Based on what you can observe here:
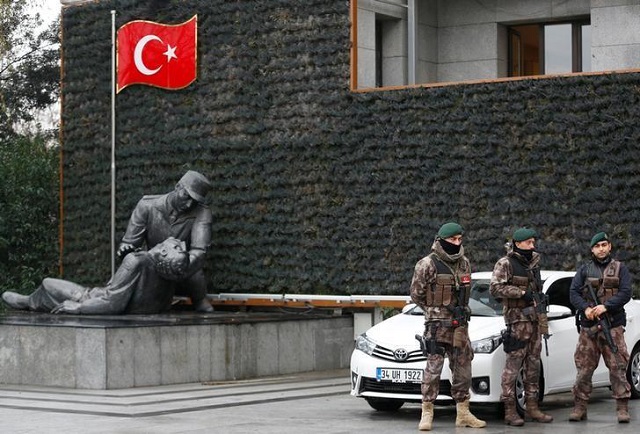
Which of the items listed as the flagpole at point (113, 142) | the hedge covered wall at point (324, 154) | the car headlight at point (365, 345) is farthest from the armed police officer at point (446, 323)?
the flagpole at point (113, 142)

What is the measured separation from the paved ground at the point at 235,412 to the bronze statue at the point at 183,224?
142 inches

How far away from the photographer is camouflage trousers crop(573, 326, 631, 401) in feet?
44.6

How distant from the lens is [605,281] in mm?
13805

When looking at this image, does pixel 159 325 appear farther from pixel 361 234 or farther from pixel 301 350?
pixel 361 234

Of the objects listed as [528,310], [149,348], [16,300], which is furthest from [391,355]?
[16,300]

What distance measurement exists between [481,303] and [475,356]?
135 centimetres

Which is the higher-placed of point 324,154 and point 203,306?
point 324,154

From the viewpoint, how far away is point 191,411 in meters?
14.8

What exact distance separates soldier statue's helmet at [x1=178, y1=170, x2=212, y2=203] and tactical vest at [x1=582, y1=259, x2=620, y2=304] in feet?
28.6

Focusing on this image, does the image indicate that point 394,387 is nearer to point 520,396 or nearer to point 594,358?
point 520,396

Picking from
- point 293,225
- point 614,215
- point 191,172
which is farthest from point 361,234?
point 614,215

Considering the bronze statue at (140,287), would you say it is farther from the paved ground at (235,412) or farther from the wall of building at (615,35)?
the wall of building at (615,35)

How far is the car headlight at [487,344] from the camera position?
45.4ft

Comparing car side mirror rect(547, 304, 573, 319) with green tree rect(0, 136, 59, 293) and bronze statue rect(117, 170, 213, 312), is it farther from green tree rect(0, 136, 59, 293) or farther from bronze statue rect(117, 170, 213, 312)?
green tree rect(0, 136, 59, 293)
